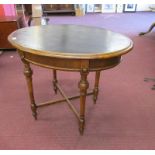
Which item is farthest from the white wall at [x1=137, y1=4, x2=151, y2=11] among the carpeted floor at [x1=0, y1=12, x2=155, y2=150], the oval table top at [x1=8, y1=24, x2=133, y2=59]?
the oval table top at [x1=8, y1=24, x2=133, y2=59]

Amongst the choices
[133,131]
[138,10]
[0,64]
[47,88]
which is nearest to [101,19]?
[138,10]

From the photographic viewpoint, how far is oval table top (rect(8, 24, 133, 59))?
1097mm

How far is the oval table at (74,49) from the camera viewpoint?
1.10 m

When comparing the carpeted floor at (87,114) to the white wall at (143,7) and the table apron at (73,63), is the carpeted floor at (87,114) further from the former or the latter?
Result: the white wall at (143,7)

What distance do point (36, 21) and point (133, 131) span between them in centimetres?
278

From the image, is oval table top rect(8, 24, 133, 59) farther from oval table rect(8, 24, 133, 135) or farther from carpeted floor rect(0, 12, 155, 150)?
carpeted floor rect(0, 12, 155, 150)

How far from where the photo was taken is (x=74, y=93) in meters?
2.02

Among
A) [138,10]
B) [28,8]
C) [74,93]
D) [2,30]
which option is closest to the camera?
[74,93]

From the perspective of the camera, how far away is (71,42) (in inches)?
48.9

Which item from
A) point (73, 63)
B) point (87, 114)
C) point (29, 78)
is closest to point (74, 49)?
point (73, 63)

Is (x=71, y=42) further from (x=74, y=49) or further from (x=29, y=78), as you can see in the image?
(x=29, y=78)

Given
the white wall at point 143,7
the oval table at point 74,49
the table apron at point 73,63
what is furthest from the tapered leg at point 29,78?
the white wall at point 143,7

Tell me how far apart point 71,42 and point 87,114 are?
71cm
